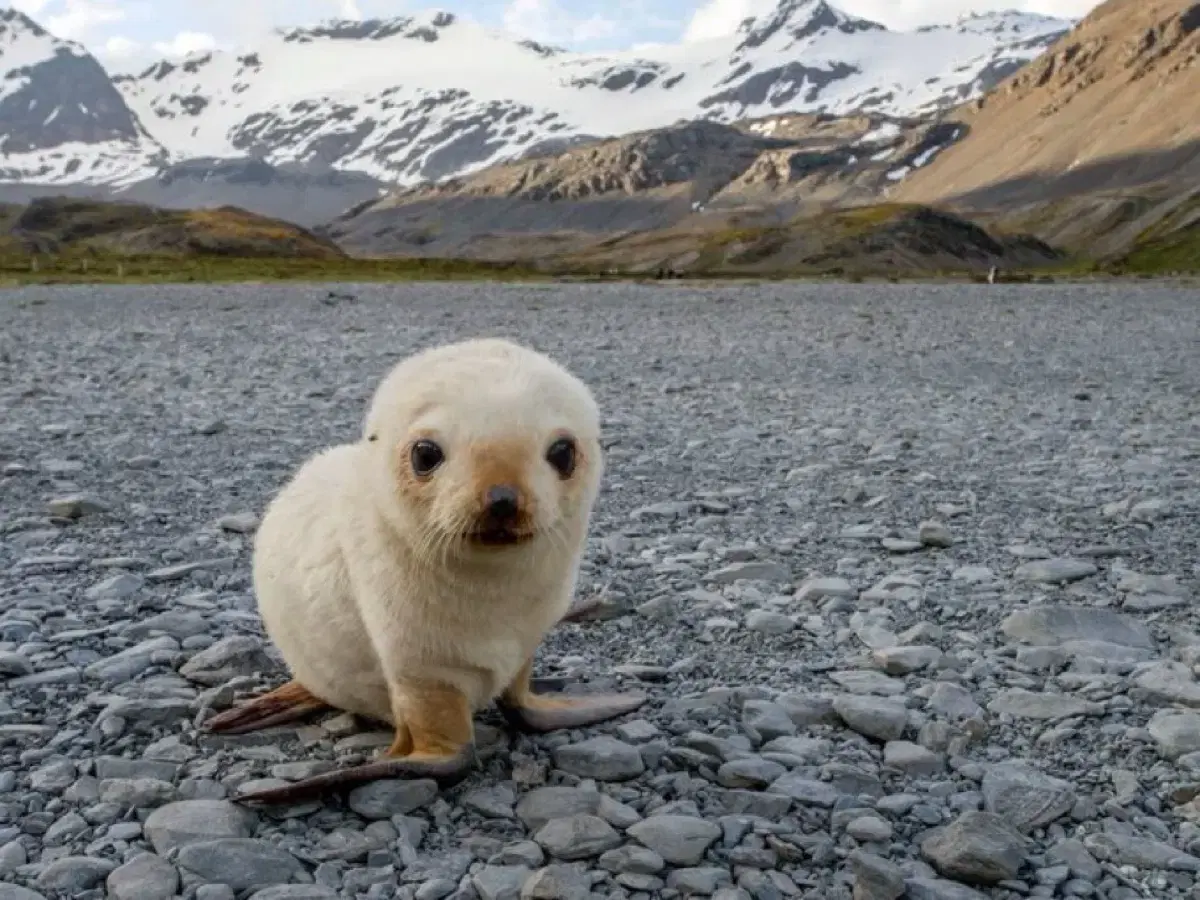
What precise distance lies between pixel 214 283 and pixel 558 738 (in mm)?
49315

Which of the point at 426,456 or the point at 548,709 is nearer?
the point at 426,456

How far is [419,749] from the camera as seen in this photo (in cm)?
477

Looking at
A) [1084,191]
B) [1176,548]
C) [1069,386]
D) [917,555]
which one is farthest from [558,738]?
[1084,191]

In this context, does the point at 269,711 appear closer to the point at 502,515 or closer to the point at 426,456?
the point at 426,456

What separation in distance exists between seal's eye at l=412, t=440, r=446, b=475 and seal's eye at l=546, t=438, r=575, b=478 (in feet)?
1.24

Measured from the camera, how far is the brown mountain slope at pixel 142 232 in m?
119

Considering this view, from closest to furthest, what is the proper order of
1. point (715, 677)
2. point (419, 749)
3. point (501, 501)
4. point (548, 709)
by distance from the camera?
point (501, 501) → point (419, 749) → point (548, 709) → point (715, 677)

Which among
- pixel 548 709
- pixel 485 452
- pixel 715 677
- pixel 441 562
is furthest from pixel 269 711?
pixel 715 677

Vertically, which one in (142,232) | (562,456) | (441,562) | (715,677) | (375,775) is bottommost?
(715,677)

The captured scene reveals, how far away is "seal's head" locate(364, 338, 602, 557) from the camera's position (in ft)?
13.8

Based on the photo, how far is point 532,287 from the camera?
172 feet

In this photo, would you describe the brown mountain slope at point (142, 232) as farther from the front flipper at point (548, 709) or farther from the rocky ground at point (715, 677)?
the front flipper at point (548, 709)

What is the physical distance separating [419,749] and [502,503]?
120 cm

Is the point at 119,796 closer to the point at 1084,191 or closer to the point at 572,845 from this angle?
the point at 572,845
